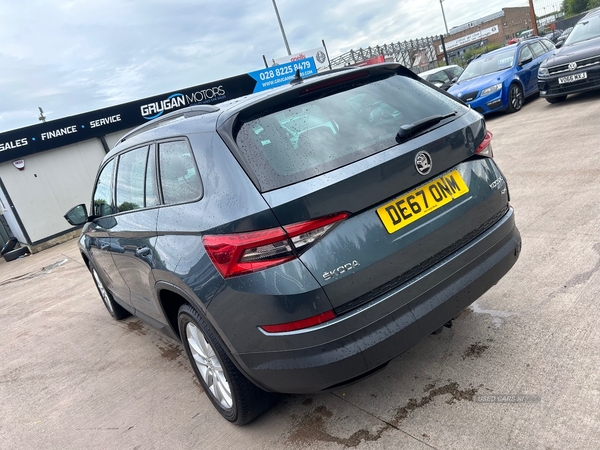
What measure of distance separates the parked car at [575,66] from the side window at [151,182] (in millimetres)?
8510

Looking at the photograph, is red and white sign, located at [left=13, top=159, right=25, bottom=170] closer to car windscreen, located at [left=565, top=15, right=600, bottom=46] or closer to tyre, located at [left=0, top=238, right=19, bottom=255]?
tyre, located at [left=0, top=238, right=19, bottom=255]

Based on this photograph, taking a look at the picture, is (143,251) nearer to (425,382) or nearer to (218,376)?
(218,376)

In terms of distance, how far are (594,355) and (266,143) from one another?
6.84 feet

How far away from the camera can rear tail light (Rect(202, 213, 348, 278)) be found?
2.01 metres

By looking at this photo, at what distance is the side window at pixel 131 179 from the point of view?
3.14 metres

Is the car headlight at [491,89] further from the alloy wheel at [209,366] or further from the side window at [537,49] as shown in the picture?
the alloy wheel at [209,366]

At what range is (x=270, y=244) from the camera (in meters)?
2.03

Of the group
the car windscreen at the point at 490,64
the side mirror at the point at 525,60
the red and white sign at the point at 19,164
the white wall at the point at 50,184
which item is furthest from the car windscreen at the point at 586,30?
the red and white sign at the point at 19,164

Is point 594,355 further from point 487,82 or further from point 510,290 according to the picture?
point 487,82

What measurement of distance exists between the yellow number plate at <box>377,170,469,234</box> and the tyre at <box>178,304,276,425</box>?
3.67 feet

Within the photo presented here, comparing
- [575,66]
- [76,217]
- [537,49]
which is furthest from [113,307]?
[537,49]

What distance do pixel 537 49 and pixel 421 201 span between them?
11.9 meters

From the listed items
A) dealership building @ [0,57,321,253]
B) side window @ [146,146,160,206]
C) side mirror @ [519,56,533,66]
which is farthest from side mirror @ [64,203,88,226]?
dealership building @ [0,57,321,253]

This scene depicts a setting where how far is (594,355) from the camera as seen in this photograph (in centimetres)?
248
